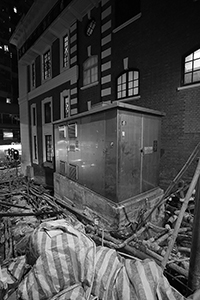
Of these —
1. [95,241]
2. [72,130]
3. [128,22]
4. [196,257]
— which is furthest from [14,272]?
[128,22]

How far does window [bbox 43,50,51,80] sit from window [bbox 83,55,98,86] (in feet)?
18.0

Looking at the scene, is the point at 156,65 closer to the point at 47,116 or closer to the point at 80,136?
the point at 80,136

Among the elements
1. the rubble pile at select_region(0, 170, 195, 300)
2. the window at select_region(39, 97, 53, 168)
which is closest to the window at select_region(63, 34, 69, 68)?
the window at select_region(39, 97, 53, 168)

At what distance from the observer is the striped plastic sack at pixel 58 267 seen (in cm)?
165

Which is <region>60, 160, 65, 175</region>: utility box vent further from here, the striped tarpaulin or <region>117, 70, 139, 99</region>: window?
the striped tarpaulin

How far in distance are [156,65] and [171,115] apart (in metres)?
2.53

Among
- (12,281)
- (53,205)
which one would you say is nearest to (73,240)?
(12,281)

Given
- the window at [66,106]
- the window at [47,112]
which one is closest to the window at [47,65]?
the window at [47,112]

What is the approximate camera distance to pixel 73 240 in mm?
1876

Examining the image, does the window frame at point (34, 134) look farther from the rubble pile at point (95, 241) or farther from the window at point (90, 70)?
the rubble pile at point (95, 241)

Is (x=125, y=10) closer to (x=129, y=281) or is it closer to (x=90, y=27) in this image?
(x=90, y=27)

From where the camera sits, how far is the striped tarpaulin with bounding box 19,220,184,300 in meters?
1.58

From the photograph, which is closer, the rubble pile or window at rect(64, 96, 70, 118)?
the rubble pile

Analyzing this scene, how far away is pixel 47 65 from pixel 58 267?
53.5 ft
